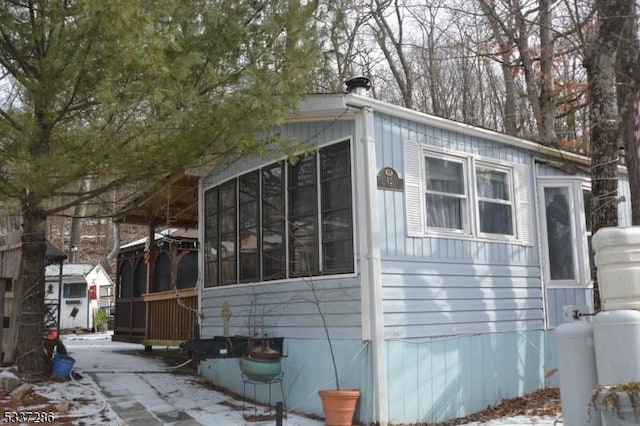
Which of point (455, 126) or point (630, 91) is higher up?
point (630, 91)

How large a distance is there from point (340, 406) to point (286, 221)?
2283 mm

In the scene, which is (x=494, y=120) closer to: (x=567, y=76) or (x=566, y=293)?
(x=567, y=76)

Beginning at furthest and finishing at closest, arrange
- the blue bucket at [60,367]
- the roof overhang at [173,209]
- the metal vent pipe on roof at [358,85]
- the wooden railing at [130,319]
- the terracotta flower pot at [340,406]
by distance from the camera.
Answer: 1. the wooden railing at [130,319]
2. the roof overhang at [173,209]
3. the blue bucket at [60,367]
4. the metal vent pipe on roof at [358,85]
5. the terracotta flower pot at [340,406]

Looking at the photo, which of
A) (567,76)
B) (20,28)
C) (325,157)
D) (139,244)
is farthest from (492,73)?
(20,28)

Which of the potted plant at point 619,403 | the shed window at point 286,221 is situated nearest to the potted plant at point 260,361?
the shed window at point 286,221

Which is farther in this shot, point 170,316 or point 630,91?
point 170,316

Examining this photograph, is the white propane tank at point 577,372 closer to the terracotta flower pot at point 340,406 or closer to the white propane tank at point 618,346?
the white propane tank at point 618,346

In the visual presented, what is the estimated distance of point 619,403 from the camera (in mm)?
3326

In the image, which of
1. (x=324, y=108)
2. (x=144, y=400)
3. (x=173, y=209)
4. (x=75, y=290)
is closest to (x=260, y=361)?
(x=144, y=400)

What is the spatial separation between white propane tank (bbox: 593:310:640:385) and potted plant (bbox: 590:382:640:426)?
9.1 inches

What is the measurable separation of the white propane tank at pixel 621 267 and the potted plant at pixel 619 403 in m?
0.70

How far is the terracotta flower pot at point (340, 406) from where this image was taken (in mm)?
5613

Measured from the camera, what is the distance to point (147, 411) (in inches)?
252

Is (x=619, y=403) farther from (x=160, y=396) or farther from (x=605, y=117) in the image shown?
(x=160, y=396)
